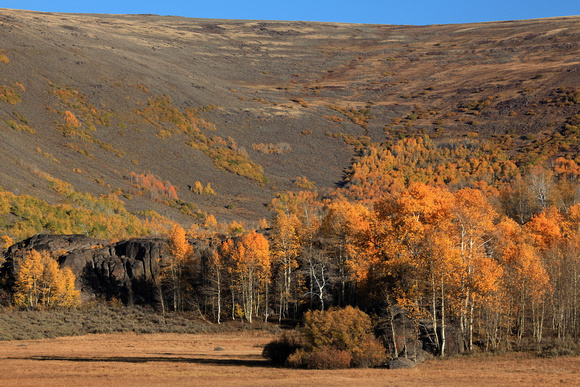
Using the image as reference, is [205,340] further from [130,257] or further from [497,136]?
[497,136]

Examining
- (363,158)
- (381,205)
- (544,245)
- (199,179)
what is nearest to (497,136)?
(363,158)

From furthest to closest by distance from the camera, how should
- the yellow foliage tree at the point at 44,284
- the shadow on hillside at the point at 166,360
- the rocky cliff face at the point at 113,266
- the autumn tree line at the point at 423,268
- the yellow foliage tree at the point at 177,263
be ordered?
the rocky cliff face at the point at 113,266 → the yellow foliage tree at the point at 44,284 → the yellow foliage tree at the point at 177,263 → the autumn tree line at the point at 423,268 → the shadow on hillside at the point at 166,360

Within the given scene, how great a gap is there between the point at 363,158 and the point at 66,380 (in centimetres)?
15876

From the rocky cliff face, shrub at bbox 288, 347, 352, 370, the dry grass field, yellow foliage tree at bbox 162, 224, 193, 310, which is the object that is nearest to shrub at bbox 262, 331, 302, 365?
the dry grass field

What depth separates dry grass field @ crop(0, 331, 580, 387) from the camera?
27688mm

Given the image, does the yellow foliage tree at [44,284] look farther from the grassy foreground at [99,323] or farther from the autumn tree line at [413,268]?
the grassy foreground at [99,323]

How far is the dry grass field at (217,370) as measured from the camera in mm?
27688

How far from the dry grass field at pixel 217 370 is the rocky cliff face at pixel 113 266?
25.2m

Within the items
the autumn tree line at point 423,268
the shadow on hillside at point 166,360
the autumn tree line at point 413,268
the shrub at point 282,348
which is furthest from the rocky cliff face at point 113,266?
the shrub at point 282,348

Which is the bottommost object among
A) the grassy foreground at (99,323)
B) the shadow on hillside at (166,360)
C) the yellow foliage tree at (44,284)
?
the shadow on hillside at (166,360)

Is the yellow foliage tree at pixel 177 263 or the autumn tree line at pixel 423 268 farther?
the yellow foliage tree at pixel 177 263

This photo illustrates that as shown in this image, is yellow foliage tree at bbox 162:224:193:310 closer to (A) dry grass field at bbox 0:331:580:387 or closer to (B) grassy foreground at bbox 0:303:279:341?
(B) grassy foreground at bbox 0:303:279:341

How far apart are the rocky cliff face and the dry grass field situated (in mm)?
25175

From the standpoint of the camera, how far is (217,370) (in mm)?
33125
